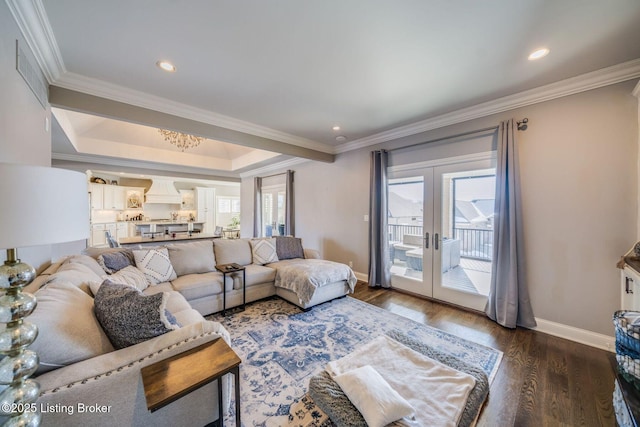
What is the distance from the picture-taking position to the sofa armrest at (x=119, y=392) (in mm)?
1000

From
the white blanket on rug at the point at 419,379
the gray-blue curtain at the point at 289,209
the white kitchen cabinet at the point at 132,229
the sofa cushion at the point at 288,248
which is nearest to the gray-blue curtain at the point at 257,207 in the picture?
the gray-blue curtain at the point at 289,209

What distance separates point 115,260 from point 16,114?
1762 mm

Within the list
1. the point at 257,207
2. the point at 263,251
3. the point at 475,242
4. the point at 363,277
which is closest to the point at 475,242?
the point at 475,242

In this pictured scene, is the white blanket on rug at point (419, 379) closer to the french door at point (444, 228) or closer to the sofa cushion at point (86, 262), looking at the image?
the french door at point (444, 228)

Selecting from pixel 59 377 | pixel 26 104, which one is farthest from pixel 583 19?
pixel 26 104

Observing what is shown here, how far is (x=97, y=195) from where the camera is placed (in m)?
7.33

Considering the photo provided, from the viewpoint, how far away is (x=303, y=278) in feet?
10.8

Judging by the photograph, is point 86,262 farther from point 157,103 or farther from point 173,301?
point 157,103

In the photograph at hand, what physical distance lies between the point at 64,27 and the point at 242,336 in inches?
124

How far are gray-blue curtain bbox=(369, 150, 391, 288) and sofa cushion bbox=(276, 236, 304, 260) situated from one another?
54.1 inches

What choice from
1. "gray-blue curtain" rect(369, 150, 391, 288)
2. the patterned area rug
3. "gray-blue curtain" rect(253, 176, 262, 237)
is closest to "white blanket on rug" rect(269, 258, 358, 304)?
the patterned area rug

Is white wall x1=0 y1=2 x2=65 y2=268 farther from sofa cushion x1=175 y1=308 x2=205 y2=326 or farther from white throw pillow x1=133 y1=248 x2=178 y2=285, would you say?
sofa cushion x1=175 y1=308 x2=205 y2=326

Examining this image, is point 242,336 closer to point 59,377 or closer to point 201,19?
point 59,377

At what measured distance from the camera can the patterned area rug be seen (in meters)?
1.69
